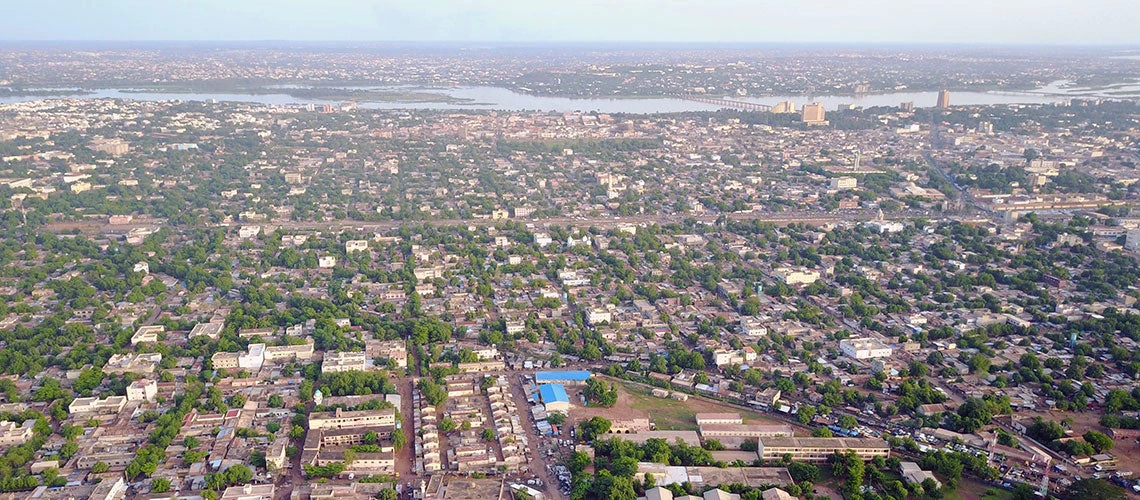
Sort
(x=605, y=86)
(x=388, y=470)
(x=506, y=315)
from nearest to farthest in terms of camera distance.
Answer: (x=388, y=470) → (x=506, y=315) → (x=605, y=86)

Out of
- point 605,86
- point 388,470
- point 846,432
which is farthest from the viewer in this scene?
point 605,86

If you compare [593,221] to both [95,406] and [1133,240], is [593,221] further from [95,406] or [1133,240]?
[95,406]

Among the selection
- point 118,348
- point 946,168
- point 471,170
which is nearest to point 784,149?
point 946,168

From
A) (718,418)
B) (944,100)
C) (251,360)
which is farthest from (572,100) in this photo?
(718,418)

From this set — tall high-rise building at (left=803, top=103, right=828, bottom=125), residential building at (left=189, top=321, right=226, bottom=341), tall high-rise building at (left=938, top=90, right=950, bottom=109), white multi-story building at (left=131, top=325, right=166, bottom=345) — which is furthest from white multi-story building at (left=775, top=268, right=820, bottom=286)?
tall high-rise building at (left=938, top=90, right=950, bottom=109)

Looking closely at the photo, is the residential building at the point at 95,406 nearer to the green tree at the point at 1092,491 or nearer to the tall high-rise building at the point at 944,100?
the green tree at the point at 1092,491

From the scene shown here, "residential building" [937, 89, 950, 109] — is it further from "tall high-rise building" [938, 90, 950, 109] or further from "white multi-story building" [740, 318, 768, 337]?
"white multi-story building" [740, 318, 768, 337]

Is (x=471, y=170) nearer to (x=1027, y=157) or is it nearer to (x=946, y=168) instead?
(x=946, y=168)
